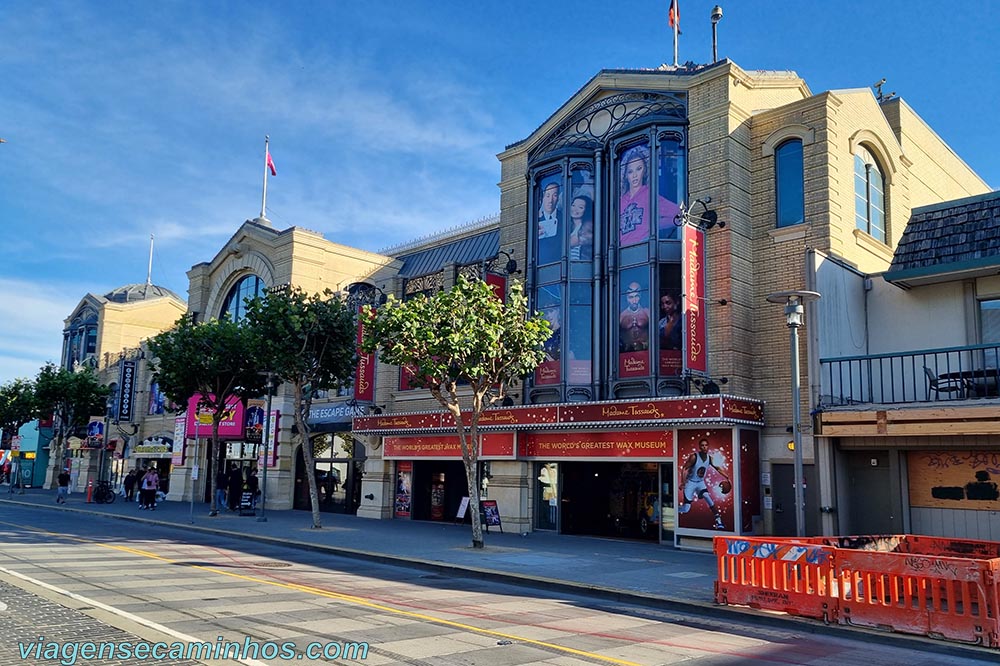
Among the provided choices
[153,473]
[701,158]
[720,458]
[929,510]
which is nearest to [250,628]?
[720,458]

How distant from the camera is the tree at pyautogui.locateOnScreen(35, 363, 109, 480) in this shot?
4312 cm

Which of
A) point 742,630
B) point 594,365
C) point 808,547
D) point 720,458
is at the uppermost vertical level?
point 594,365

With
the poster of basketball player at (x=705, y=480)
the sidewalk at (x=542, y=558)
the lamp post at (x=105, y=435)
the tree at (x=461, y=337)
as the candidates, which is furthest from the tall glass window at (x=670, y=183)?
the lamp post at (x=105, y=435)

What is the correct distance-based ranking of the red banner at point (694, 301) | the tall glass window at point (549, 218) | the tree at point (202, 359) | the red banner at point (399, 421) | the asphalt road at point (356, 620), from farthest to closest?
the tree at point (202, 359)
the red banner at point (399, 421)
the tall glass window at point (549, 218)
the red banner at point (694, 301)
the asphalt road at point (356, 620)

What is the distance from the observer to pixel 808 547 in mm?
11398

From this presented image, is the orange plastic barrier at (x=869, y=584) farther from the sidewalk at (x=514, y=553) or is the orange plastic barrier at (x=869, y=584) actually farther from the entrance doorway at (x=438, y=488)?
the entrance doorway at (x=438, y=488)

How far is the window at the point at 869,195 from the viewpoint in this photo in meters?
21.7

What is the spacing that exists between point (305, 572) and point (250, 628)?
229 inches

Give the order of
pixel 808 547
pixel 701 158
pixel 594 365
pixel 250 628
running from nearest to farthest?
pixel 250 628 < pixel 808 547 < pixel 701 158 < pixel 594 365

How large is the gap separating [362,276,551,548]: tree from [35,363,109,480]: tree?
1218 inches

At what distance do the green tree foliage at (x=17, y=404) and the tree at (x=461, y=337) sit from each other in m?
34.4

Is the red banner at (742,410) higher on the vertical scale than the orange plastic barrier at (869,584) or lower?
higher

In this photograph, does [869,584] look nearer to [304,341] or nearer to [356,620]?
[356,620]

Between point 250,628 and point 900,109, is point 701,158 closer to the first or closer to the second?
point 900,109
